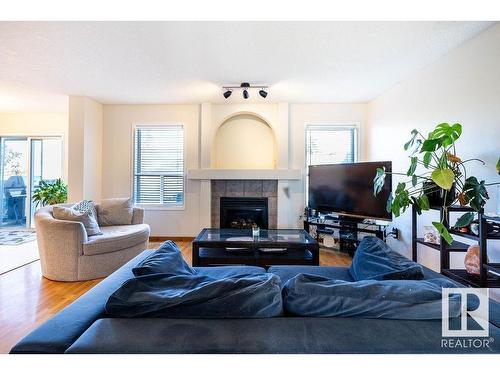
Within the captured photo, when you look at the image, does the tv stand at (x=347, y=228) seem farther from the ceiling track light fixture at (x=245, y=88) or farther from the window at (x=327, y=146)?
the ceiling track light fixture at (x=245, y=88)

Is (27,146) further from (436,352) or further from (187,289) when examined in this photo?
(436,352)

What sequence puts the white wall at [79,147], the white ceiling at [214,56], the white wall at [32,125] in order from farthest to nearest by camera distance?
the white wall at [32,125] < the white wall at [79,147] < the white ceiling at [214,56]

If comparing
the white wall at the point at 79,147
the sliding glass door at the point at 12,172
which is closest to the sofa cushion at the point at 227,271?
the white wall at the point at 79,147

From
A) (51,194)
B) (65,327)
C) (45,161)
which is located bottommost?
(65,327)

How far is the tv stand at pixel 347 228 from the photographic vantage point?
140 inches

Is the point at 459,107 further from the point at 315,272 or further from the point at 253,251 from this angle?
the point at 253,251

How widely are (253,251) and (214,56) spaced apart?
2.21 m

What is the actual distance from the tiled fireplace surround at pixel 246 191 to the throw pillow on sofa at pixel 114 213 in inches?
54.8

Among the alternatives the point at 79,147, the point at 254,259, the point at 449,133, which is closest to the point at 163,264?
the point at 254,259

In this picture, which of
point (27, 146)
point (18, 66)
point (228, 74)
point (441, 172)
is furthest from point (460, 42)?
point (27, 146)

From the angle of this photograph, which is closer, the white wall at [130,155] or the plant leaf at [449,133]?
the plant leaf at [449,133]

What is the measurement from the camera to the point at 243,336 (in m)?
0.84
